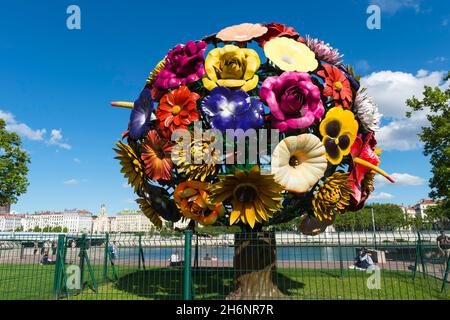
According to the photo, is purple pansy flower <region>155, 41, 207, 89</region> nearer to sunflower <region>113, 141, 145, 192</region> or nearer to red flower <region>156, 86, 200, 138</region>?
red flower <region>156, 86, 200, 138</region>

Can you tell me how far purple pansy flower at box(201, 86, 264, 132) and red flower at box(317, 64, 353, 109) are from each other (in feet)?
7.51

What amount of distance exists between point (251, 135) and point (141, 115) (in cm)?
385

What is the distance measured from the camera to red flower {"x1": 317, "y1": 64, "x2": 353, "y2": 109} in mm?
9734

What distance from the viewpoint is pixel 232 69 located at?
30.5ft

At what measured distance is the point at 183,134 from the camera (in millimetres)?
9195

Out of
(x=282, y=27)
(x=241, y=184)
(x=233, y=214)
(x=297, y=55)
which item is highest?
(x=282, y=27)

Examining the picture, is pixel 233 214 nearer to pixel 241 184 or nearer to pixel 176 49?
pixel 241 184

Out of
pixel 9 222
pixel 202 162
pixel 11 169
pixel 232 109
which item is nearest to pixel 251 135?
pixel 232 109

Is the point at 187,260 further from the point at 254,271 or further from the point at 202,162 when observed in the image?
the point at 202,162

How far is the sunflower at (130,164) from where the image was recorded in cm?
1011

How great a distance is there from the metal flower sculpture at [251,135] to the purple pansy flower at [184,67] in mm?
32

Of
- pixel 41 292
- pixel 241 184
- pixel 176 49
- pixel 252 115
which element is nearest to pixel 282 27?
pixel 176 49

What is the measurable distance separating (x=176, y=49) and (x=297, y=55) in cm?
369

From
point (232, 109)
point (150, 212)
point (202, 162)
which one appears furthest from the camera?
point (150, 212)
